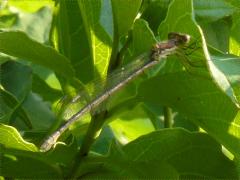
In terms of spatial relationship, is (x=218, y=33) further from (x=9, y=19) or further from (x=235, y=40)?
(x=9, y=19)

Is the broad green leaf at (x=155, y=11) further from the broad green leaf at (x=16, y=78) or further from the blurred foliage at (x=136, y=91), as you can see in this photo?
the broad green leaf at (x=16, y=78)

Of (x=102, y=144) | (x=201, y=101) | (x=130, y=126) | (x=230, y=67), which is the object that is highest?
(x=230, y=67)

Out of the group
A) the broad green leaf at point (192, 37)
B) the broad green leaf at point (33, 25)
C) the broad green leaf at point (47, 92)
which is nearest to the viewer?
the broad green leaf at point (192, 37)

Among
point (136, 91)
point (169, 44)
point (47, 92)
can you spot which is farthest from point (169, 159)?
point (47, 92)

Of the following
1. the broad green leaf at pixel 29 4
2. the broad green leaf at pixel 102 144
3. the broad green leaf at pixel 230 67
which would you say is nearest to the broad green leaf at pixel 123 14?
the broad green leaf at pixel 230 67

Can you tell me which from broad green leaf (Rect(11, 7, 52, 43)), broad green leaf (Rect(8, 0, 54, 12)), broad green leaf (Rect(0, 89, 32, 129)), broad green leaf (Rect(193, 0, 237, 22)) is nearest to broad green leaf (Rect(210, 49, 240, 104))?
broad green leaf (Rect(193, 0, 237, 22))
